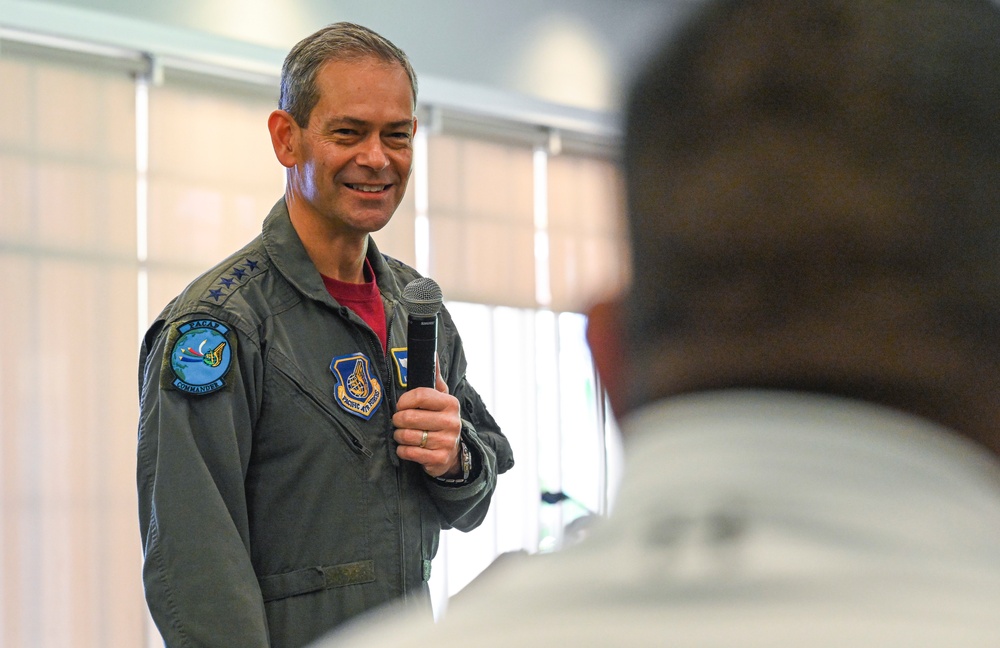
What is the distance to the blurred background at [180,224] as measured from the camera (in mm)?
4434

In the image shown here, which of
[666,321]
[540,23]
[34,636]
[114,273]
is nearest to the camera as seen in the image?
[666,321]

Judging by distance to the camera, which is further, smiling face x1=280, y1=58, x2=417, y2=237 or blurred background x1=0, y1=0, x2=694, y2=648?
blurred background x1=0, y1=0, x2=694, y2=648

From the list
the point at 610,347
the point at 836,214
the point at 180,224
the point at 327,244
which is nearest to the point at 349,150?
the point at 327,244

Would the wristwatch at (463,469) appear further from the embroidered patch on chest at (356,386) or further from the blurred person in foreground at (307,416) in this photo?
the embroidered patch on chest at (356,386)

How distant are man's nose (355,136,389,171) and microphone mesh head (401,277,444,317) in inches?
8.0

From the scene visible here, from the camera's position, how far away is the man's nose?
77.0 inches

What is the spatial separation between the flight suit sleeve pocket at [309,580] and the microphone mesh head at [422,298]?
41cm

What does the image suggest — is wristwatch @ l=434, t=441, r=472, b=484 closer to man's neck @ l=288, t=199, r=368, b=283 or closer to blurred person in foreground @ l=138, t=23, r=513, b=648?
blurred person in foreground @ l=138, t=23, r=513, b=648

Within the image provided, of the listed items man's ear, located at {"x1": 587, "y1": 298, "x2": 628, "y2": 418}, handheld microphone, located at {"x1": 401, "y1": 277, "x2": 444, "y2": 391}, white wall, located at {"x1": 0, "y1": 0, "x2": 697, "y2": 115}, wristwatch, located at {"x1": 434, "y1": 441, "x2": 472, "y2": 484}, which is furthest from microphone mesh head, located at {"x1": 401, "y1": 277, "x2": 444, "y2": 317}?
white wall, located at {"x1": 0, "y1": 0, "x2": 697, "y2": 115}

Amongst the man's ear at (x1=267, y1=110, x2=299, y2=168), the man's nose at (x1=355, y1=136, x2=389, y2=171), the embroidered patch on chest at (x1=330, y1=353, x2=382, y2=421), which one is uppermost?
the man's ear at (x1=267, y1=110, x2=299, y2=168)

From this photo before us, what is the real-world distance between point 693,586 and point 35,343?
172 inches

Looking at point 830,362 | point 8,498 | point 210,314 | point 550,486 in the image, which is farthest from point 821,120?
point 550,486

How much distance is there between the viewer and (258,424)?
185 cm

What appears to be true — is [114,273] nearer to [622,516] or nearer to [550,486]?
[550,486]
